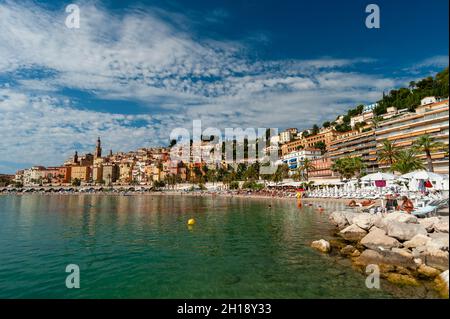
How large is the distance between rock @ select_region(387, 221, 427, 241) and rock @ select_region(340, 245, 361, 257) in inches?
79.7

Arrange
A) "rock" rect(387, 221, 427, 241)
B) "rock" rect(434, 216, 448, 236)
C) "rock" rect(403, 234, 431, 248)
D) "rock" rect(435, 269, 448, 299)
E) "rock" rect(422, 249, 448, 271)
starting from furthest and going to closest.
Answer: "rock" rect(434, 216, 448, 236)
"rock" rect(387, 221, 427, 241)
"rock" rect(403, 234, 431, 248)
"rock" rect(422, 249, 448, 271)
"rock" rect(435, 269, 448, 299)

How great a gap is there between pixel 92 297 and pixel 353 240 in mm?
13254

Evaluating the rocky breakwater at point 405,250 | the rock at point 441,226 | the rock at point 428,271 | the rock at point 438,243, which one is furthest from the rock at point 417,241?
the rock at point 428,271

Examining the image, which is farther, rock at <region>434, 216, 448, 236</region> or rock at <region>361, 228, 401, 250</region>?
rock at <region>434, 216, 448, 236</region>

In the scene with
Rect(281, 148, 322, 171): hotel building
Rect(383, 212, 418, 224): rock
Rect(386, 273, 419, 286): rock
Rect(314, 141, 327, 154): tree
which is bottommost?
Rect(386, 273, 419, 286): rock

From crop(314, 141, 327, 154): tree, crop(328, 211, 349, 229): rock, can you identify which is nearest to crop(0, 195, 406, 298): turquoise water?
crop(328, 211, 349, 229): rock

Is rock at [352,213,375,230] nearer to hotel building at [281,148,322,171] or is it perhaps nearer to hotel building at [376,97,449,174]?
hotel building at [376,97,449,174]

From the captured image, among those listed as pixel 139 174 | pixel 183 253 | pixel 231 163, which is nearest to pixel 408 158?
pixel 183 253

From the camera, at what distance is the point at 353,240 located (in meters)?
16.2

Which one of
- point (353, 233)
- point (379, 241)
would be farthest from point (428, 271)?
point (353, 233)

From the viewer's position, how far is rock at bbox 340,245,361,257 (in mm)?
12869

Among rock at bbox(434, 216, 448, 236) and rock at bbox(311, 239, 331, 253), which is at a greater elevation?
rock at bbox(434, 216, 448, 236)

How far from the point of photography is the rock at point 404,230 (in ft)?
43.8

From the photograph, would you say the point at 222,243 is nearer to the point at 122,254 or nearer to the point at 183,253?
the point at 183,253
